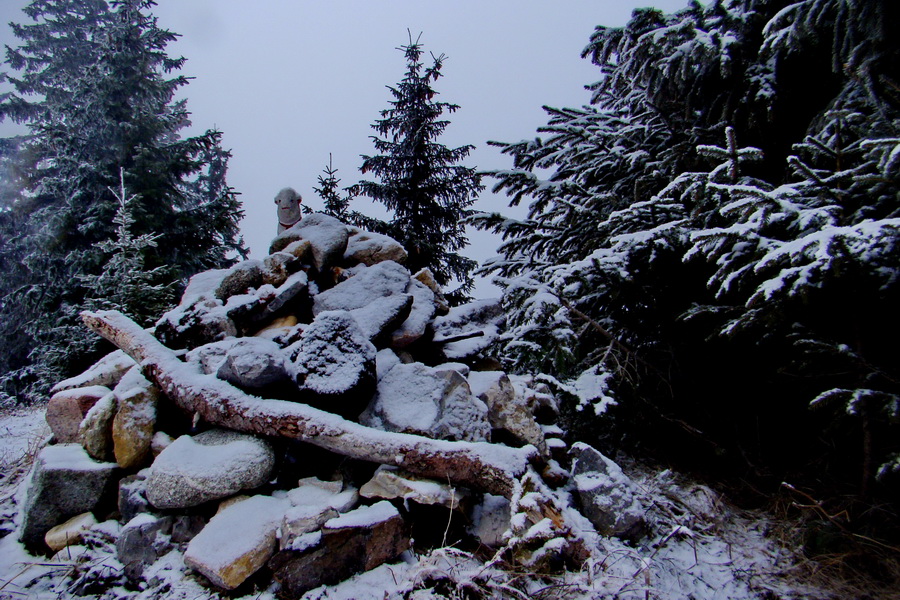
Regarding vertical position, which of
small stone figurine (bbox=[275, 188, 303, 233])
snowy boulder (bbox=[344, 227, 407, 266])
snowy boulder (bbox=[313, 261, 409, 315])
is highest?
small stone figurine (bbox=[275, 188, 303, 233])

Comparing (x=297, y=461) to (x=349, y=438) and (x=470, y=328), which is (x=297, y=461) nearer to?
(x=349, y=438)

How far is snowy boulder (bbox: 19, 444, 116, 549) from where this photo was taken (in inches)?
109

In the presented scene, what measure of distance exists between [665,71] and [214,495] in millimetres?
5198

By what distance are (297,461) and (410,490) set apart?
1072mm

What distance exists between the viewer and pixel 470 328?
5.04m

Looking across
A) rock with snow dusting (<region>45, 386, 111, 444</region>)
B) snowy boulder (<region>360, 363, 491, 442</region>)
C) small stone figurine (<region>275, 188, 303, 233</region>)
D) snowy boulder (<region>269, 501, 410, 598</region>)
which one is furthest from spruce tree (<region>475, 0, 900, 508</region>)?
rock with snow dusting (<region>45, 386, 111, 444</region>)

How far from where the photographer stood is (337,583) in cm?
239

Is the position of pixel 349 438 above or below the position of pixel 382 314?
below

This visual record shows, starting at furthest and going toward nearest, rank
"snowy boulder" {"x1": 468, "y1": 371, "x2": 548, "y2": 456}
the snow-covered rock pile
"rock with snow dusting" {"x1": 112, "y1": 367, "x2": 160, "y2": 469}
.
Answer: "snowy boulder" {"x1": 468, "y1": 371, "x2": 548, "y2": 456}
"rock with snow dusting" {"x1": 112, "y1": 367, "x2": 160, "y2": 469}
the snow-covered rock pile

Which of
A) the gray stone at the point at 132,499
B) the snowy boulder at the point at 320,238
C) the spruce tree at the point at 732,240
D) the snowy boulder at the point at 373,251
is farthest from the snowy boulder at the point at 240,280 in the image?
the spruce tree at the point at 732,240

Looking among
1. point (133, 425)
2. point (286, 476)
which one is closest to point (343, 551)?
point (286, 476)

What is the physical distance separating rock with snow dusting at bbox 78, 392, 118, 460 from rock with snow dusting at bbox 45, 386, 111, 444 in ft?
0.78

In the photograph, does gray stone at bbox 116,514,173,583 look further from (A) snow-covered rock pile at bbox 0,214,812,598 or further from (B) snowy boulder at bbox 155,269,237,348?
(B) snowy boulder at bbox 155,269,237,348

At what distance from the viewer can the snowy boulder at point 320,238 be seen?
5246 millimetres
